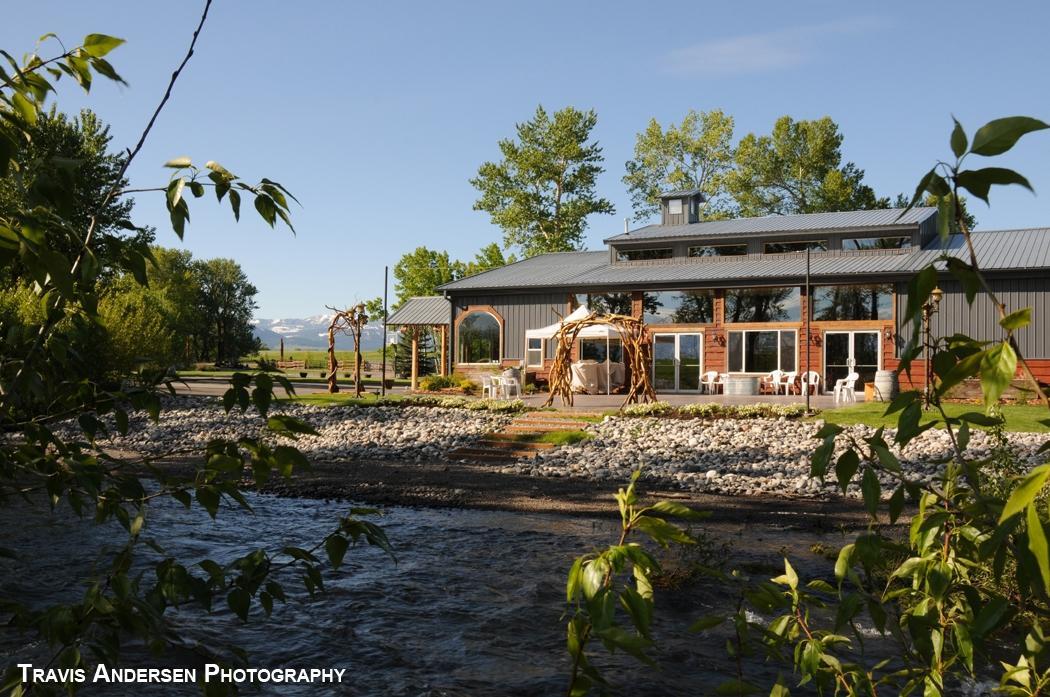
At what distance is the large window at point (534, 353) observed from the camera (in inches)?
1090

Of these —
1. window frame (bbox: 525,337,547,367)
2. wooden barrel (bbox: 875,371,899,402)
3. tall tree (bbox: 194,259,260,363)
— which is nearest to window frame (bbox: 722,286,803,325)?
wooden barrel (bbox: 875,371,899,402)

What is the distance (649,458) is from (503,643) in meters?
8.53

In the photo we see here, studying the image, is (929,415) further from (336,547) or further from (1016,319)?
(1016,319)

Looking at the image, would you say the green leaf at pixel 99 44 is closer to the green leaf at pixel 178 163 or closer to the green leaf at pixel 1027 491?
the green leaf at pixel 178 163

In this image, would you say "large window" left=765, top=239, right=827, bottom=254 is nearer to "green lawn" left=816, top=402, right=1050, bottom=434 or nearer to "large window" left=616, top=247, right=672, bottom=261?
"large window" left=616, top=247, right=672, bottom=261

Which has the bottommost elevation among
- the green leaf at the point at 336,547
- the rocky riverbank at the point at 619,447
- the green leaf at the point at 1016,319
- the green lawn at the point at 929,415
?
the rocky riverbank at the point at 619,447

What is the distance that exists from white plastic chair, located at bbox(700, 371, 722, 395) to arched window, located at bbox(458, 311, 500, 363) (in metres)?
7.65

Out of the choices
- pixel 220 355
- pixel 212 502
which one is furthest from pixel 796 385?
pixel 220 355

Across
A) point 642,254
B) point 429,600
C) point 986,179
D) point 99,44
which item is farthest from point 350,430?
point 986,179

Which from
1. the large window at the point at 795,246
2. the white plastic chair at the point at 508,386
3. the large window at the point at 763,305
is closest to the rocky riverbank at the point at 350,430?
the white plastic chair at the point at 508,386

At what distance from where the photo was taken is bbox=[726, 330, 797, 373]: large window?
969 inches

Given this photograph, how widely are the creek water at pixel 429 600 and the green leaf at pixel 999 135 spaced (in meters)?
3.16

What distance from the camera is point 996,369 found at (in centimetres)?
113

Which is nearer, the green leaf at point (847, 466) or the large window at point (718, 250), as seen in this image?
the green leaf at point (847, 466)
